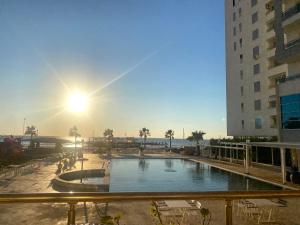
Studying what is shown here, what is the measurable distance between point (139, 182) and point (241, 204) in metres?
13.9

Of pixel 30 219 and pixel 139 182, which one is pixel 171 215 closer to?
pixel 30 219

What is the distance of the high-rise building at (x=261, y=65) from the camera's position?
2652 cm

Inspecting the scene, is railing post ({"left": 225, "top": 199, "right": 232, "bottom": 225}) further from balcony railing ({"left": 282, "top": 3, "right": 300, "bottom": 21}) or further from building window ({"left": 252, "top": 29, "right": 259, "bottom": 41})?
building window ({"left": 252, "top": 29, "right": 259, "bottom": 41})

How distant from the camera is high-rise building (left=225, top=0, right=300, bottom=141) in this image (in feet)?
87.0

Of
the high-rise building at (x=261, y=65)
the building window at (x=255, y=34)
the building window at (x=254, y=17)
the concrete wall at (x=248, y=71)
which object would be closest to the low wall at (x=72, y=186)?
the high-rise building at (x=261, y=65)

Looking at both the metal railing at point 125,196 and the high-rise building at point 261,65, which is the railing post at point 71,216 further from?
the high-rise building at point 261,65

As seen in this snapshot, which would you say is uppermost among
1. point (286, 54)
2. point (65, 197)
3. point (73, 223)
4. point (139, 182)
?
point (286, 54)

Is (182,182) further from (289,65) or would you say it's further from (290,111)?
(289,65)

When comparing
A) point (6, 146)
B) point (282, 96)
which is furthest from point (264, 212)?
point (6, 146)

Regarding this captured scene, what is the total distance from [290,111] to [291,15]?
357 inches

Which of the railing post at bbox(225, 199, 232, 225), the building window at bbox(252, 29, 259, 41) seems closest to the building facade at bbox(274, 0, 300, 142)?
the building window at bbox(252, 29, 259, 41)

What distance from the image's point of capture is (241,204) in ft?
41.1

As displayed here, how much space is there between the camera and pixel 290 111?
25234mm

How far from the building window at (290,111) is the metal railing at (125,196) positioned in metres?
22.6
